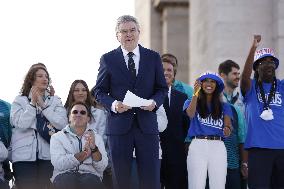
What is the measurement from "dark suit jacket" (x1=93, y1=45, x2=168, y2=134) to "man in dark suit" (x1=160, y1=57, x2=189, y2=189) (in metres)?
1.94

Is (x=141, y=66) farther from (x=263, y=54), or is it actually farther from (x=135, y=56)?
(x=263, y=54)

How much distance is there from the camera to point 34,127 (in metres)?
10.2

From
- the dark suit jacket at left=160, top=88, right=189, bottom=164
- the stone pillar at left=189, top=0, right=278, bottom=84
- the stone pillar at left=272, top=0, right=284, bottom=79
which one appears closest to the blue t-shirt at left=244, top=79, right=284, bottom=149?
the dark suit jacket at left=160, top=88, right=189, bottom=164

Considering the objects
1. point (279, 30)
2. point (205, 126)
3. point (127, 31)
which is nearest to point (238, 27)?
point (279, 30)

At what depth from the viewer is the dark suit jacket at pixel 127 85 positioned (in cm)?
823

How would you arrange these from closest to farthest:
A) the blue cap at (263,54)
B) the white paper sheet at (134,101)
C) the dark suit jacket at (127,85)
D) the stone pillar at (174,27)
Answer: the white paper sheet at (134,101) < the dark suit jacket at (127,85) < the blue cap at (263,54) < the stone pillar at (174,27)

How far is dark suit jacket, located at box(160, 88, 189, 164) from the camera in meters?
10.3

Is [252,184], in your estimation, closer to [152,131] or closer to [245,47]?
[152,131]

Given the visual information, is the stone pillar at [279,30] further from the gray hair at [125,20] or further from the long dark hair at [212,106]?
the gray hair at [125,20]

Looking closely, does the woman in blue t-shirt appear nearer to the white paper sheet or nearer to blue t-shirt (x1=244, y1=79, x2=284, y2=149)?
blue t-shirt (x1=244, y1=79, x2=284, y2=149)

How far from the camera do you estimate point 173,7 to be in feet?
71.2

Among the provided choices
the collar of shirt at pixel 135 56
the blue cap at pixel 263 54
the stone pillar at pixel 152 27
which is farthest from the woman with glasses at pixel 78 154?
the stone pillar at pixel 152 27

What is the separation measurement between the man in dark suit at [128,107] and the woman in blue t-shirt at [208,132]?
5.04 feet

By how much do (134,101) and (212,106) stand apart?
2.26 meters
